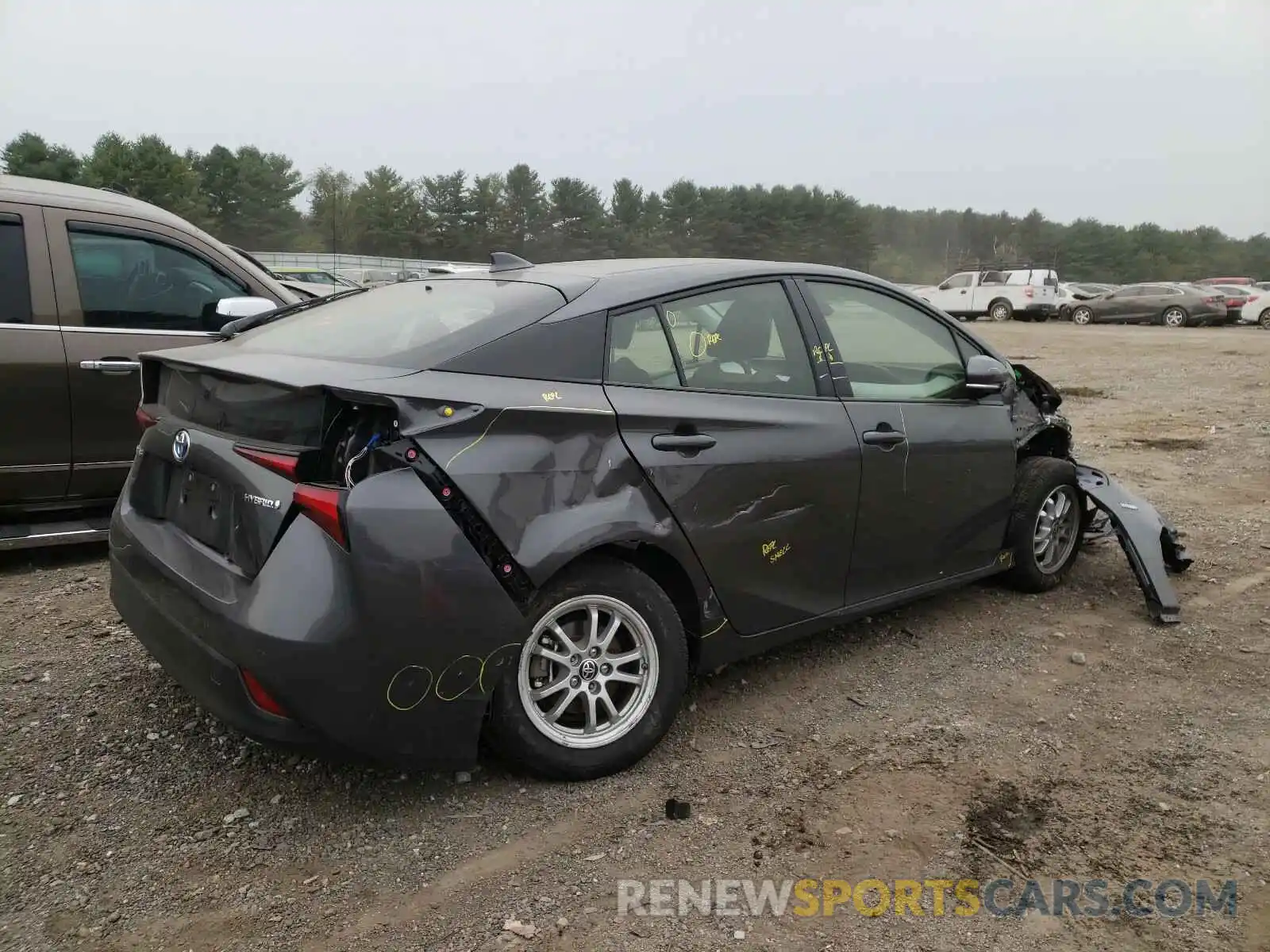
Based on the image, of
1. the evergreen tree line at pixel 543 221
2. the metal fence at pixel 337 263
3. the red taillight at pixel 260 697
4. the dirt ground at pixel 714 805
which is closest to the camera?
the dirt ground at pixel 714 805

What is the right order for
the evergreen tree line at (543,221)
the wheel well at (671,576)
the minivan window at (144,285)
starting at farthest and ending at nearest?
1. the evergreen tree line at (543,221)
2. the minivan window at (144,285)
3. the wheel well at (671,576)

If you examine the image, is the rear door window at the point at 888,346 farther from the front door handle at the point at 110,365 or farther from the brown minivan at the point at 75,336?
the front door handle at the point at 110,365

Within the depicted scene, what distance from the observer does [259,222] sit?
5322cm

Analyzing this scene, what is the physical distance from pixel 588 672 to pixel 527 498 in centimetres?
61

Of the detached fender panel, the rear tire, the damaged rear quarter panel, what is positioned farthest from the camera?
the rear tire

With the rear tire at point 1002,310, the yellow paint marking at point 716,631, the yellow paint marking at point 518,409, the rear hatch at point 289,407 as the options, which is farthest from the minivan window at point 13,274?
the rear tire at point 1002,310

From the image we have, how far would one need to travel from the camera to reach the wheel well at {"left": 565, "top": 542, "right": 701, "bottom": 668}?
9.37 feet

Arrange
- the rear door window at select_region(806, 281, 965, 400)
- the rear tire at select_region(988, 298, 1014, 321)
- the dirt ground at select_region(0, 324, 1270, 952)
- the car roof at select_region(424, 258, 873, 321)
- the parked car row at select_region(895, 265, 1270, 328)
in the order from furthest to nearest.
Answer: the rear tire at select_region(988, 298, 1014, 321), the parked car row at select_region(895, 265, 1270, 328), the rear door window at select_region(806, 281, 965, 400), the car roof at select_region(424, 258, 873, 321), the dirt ground at select_region(0, 324, 1270, 952)

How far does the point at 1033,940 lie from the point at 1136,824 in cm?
69

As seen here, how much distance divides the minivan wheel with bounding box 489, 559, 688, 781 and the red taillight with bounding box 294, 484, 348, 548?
58 centimetres

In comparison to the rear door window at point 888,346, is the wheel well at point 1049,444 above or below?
below

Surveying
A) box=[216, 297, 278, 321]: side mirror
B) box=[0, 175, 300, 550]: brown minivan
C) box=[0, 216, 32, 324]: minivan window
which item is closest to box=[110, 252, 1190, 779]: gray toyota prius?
box=[216, 297, 278, 321]: side mirror

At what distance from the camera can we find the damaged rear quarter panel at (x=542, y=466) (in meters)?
2.49

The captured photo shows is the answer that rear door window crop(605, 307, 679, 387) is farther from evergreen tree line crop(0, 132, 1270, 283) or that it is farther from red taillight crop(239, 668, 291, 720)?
evergreen tree line crop(0, 132, 1270, 283)
